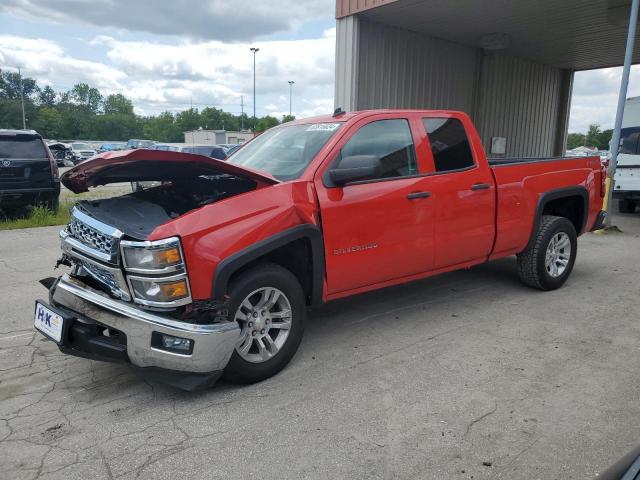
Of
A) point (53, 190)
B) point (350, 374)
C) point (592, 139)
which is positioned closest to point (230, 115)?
point (592, 139)

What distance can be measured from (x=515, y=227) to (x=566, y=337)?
50.6 inches

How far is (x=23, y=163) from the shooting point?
9.46 m

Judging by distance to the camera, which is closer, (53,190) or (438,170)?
(438,170)

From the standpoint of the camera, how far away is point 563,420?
3.02 meters

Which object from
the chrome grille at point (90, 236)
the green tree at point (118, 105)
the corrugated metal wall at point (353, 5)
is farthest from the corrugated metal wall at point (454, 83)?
the green tree at point (118, 105)

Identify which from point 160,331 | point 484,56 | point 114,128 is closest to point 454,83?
point 484,56

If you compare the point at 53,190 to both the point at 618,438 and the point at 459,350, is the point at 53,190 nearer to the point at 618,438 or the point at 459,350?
the point at 459,350

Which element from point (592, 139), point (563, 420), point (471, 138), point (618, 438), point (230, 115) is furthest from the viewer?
point (230, 115)

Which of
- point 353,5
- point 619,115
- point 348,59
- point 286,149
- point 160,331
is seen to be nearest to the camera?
point 160,331

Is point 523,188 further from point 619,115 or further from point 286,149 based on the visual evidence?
point 619,115

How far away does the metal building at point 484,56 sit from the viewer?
10922mm

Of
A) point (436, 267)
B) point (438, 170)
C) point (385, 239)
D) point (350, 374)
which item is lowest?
point (350, 374)

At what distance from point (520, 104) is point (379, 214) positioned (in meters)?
14.6

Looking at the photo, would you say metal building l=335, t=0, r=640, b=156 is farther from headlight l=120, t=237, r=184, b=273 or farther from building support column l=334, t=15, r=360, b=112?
headlight l=120, t=237, r=184, b=273
